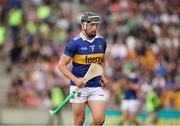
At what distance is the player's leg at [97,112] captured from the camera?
1341 centimetres

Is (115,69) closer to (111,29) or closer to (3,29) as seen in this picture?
(111,29)

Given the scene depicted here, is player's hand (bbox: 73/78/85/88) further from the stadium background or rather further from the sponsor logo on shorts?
the stadium background

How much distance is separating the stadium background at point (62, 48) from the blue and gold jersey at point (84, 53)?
947 centimetres

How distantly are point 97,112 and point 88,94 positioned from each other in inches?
14.2

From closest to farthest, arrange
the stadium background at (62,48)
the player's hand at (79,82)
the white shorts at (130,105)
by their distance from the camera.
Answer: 1. the player's hand at (79,82)
2. the white shorts at (130,105)
3. the stadium background at (62,48)

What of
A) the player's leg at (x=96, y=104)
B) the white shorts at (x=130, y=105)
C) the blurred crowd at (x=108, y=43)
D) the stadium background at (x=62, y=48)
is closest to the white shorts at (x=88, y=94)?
the player's leg at (x=96, y=104)

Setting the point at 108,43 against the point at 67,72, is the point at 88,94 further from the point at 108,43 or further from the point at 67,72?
the point at 108,43

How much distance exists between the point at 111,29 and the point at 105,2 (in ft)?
5.22

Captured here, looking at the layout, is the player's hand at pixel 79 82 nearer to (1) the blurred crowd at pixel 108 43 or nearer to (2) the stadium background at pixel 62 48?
(2) the stadium background at pixel 62 48

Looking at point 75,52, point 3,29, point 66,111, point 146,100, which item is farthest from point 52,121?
point 75,52

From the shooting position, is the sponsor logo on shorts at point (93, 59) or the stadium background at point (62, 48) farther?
the stadium background at point (62, 48)

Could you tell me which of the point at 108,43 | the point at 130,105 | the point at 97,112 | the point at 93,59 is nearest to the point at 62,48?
the point at 108,43

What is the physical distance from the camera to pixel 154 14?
89.6ft

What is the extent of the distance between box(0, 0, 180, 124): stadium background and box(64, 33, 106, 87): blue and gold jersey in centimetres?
947
